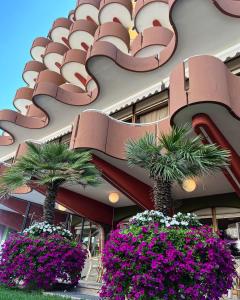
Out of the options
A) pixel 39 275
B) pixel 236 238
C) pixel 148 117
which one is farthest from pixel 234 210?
pixel 39 275

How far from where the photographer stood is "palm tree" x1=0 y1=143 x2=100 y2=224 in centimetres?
958

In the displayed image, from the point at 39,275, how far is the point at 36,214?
1441 centimetres

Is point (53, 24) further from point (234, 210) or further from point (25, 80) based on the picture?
point (234, 210)

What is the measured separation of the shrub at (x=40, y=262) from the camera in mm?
7875

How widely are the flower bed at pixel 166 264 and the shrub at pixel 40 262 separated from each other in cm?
281

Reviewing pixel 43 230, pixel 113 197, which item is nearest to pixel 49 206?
pixel 43 230

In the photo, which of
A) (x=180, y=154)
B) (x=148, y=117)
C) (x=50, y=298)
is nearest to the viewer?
(x=50, y=298)

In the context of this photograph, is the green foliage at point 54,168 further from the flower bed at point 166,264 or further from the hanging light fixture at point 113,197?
the flower bed at point 166,264

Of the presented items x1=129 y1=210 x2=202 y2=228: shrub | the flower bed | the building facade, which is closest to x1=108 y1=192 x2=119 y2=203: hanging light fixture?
the building facade

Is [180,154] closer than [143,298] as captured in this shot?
No

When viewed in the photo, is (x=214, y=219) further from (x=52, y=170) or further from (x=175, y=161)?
(x=52, y=170)

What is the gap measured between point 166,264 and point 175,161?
2.82 m

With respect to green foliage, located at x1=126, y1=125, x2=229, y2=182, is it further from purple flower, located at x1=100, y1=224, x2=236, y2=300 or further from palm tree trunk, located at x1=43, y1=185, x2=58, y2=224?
palm tree trunk, located at x1=43, y1=185, x2=58, y2=224

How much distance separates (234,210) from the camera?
11.6 m
